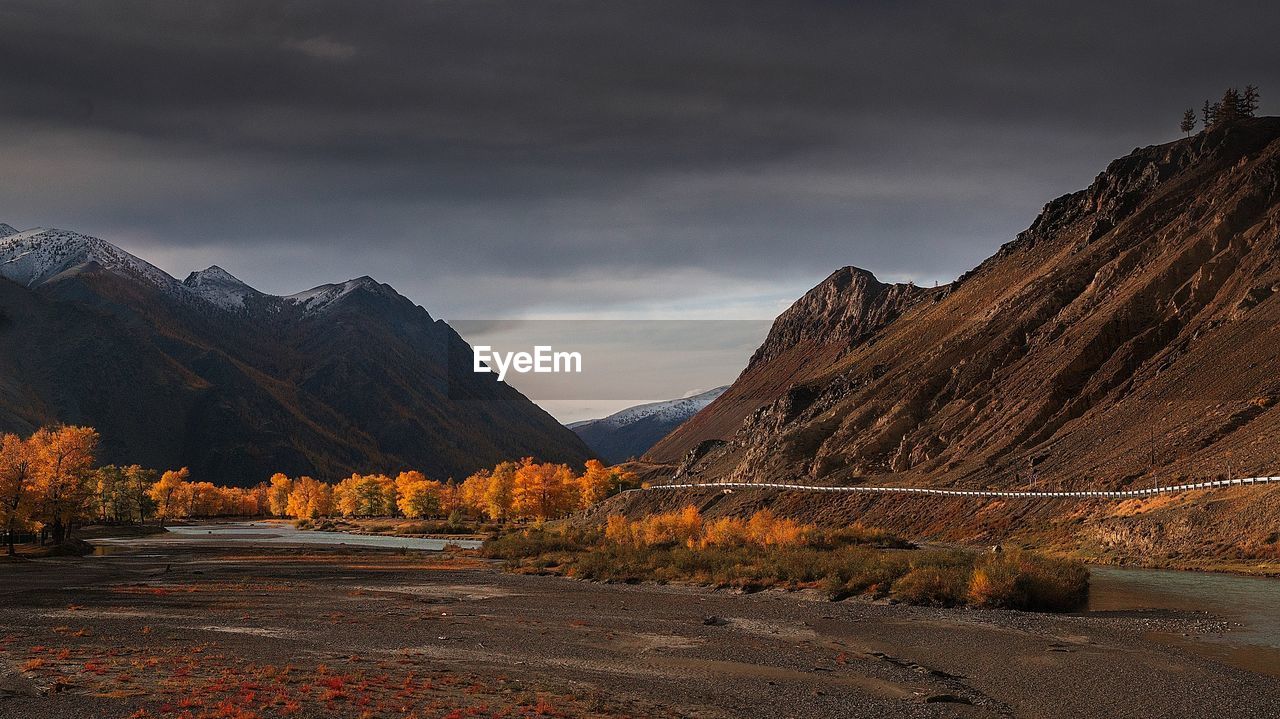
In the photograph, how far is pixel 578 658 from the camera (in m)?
32.5

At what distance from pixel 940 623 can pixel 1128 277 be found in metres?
107

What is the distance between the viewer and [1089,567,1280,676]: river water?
32.5 meters

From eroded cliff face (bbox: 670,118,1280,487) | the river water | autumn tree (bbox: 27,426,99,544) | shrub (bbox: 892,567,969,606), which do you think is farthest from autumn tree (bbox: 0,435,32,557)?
eroded cliff face (bbox: 670,118,1280,487)

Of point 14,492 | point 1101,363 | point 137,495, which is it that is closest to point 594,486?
point 137,495

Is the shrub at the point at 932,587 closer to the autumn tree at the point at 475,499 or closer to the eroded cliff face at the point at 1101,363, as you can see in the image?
the eroded cliff face at the point at 1101,363

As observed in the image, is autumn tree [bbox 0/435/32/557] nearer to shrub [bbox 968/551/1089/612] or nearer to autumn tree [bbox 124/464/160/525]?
shrub [bbox 968/551/1089/612]

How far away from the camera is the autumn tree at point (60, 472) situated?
288 feet

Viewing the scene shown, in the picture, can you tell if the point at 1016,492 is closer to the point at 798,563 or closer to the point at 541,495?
the point at 798,563

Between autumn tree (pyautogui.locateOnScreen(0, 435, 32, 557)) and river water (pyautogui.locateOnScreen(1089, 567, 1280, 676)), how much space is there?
258 ft

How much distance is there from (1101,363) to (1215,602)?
79.4 meters

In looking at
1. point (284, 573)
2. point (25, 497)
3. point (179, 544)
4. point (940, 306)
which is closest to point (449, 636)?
point (284, 573)

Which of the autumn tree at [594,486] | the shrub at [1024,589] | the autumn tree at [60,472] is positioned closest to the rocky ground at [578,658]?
the shrub at [1024,589]

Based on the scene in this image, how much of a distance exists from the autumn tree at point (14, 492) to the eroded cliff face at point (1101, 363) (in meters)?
85.2

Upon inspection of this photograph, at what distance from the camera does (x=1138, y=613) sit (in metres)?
41.7
